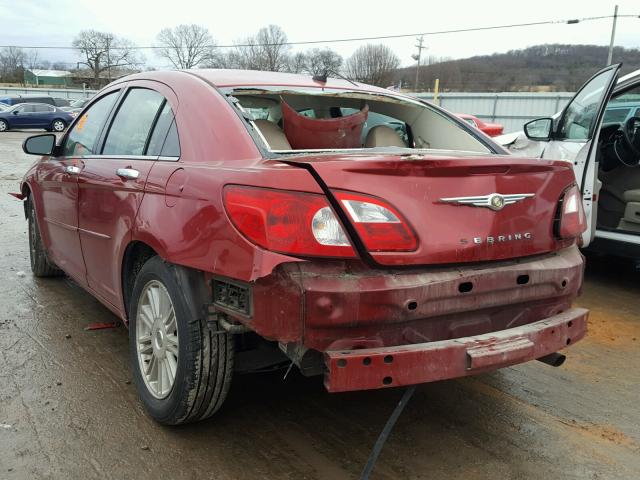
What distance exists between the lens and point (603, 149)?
578 centimetres

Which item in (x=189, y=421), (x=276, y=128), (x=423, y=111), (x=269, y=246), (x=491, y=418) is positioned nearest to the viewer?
(x=269, y=246)

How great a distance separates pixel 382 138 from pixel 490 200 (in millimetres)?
1309

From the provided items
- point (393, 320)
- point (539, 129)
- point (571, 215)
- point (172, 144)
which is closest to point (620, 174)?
point (539, 129)

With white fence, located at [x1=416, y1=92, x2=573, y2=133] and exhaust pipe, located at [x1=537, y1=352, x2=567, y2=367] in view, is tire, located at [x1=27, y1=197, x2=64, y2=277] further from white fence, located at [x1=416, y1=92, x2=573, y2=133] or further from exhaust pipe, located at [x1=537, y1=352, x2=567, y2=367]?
white fence, located at [x1=416, y1=92, x2=573, y2=133]

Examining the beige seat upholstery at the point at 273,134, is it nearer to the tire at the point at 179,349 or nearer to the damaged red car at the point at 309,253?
the damaged red car at the point at 309,253

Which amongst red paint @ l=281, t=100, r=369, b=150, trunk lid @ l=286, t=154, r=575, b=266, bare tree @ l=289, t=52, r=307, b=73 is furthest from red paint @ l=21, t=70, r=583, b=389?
bare tree @ l=289, t=52, r=307, b=73

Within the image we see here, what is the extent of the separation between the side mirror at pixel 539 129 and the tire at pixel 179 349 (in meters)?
4.22

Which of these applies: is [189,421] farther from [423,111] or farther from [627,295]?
[627,295]

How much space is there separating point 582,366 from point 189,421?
97.4 inches

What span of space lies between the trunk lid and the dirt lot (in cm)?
94

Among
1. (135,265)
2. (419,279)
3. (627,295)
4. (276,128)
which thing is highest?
(276,128)

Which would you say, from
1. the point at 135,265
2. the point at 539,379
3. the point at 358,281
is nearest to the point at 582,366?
the point at 539,379

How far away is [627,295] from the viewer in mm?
5215

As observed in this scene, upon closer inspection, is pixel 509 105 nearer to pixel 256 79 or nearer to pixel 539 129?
pixel 539 129
